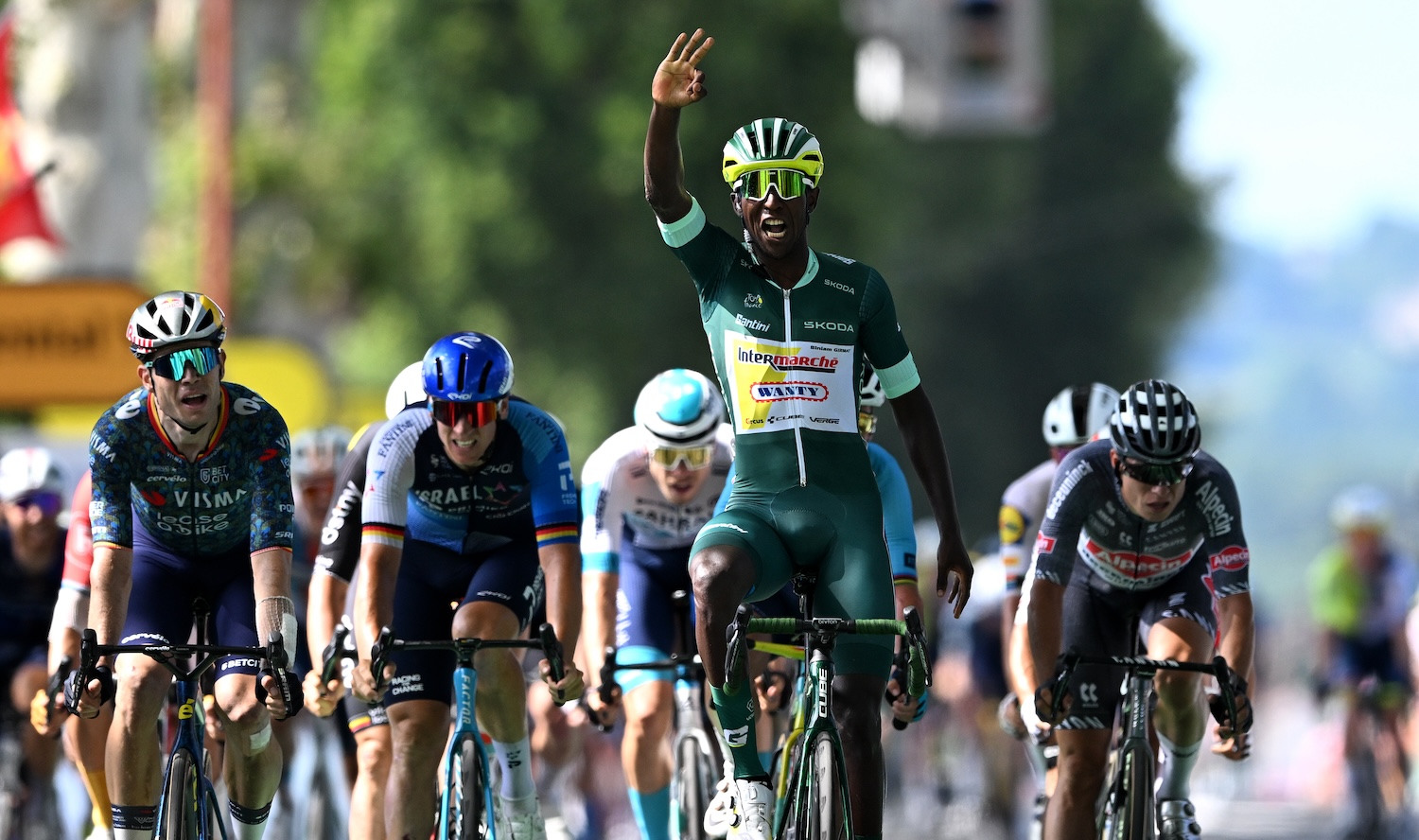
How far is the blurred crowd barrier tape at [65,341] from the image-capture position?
21.5 metres

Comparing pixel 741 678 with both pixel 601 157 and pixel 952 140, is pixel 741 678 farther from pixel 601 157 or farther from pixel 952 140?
pixel 952 140

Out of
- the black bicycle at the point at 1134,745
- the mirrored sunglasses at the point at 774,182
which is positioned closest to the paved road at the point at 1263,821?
the black bicycle at the point at 1134,745

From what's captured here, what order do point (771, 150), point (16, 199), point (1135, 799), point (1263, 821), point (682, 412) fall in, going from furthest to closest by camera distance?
point (16, 199) → point (1263, 821) → point (682, 412) → point (1135, 799) → point (771, 150)

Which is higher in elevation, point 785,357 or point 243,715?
point 785,357

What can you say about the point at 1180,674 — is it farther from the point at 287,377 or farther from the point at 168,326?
the point at 287,377

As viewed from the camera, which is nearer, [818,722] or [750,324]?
[818,722]

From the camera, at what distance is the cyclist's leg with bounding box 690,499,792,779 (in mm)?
8055

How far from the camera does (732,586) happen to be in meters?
8.06

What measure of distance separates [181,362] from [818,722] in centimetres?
267

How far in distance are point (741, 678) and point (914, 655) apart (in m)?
0.57

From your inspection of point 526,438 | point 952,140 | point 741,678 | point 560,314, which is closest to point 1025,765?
point 526,438

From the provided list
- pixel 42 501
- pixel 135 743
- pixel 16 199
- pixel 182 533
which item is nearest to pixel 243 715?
pixel 135 743

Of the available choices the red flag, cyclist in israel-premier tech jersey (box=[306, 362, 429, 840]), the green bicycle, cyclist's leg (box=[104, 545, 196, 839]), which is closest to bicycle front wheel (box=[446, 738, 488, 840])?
cyclist in israel-premier tech jersey (box=[306, 362, 429, 840])

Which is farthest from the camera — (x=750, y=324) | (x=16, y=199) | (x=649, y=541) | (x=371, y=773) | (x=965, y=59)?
(x=16, y=199)
